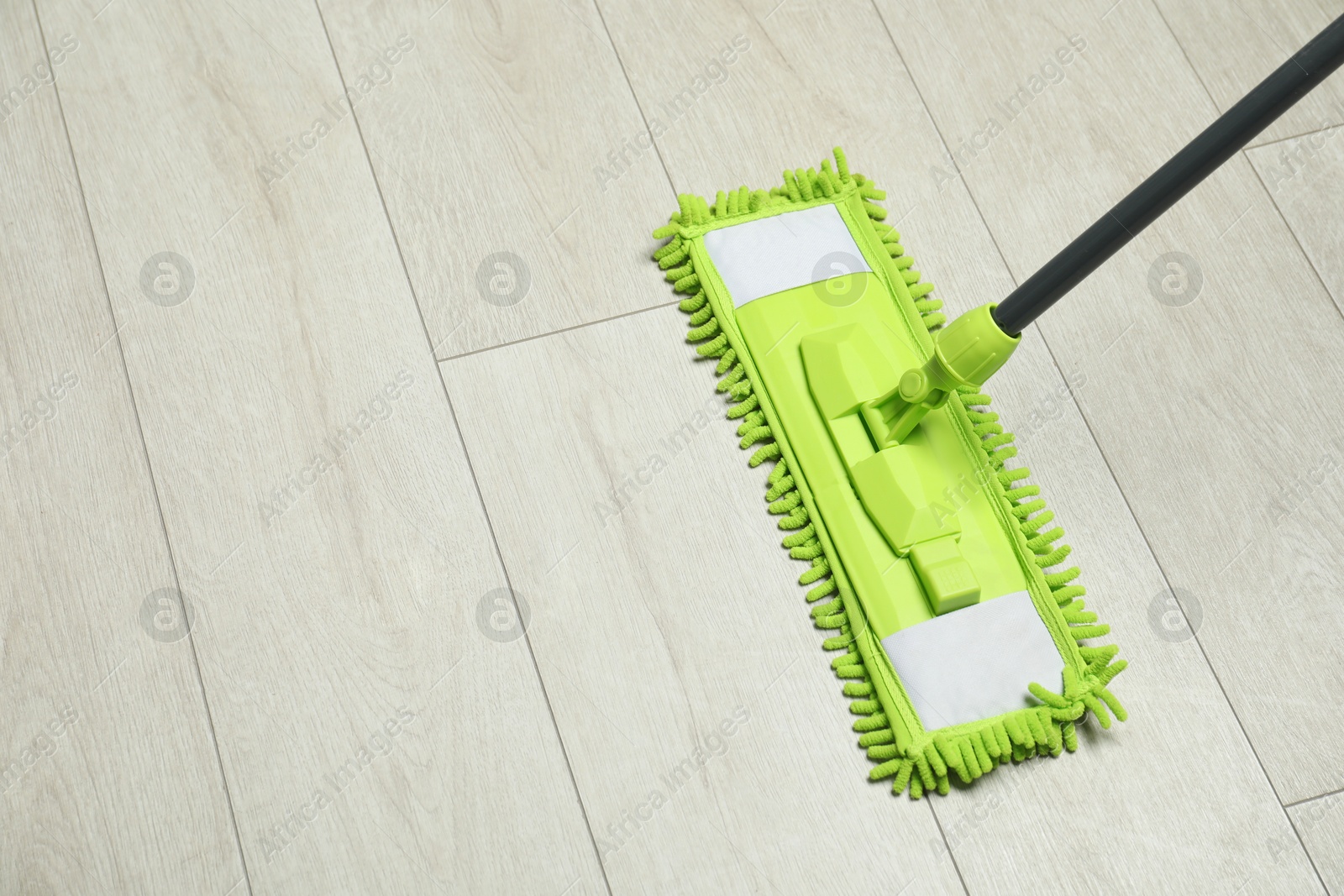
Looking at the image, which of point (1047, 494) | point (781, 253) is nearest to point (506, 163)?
point (781, 253)

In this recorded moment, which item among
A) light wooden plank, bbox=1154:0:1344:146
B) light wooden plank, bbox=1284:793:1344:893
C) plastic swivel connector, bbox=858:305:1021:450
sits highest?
light wooden plank, bbox=1154:0:1344:146

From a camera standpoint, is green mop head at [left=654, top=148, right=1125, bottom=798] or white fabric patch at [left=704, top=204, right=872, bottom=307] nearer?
green mop head at [left=654, top=148, right=1125, bottom=798]

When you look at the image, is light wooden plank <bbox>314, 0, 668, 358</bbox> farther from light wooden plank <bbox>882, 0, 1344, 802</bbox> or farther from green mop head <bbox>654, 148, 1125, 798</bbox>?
light wooden plank <bbox>882, 0, 1344, 802</bbox>

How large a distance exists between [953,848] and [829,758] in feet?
0.37

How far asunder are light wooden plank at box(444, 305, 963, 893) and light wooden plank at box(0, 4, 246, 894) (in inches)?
A: 10.5

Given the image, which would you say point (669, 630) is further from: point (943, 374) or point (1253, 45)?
point (1253, 45)

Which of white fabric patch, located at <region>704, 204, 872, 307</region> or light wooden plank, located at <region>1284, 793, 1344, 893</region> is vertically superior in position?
white fabric patch, located at <region>704, 204, 872, 307</region>

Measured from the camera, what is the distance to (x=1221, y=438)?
1.01 m

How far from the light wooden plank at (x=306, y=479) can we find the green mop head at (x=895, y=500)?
24cm

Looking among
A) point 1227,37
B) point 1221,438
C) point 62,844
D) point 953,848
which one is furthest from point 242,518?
point 1227,37

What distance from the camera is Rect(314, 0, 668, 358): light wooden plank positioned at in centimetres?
99

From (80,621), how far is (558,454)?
384 millimetres

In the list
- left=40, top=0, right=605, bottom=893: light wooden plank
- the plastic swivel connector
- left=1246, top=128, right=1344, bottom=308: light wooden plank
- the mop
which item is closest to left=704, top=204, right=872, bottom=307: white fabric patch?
the mop

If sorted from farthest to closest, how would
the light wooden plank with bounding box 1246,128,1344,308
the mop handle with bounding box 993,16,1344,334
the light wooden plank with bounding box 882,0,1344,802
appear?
the light wooden plank with bounding box 1246,128,1344,308 < the light wooden plank with bounding box 882,0,1344,802 < the mop handle with bounding box 993,16,1344,334
